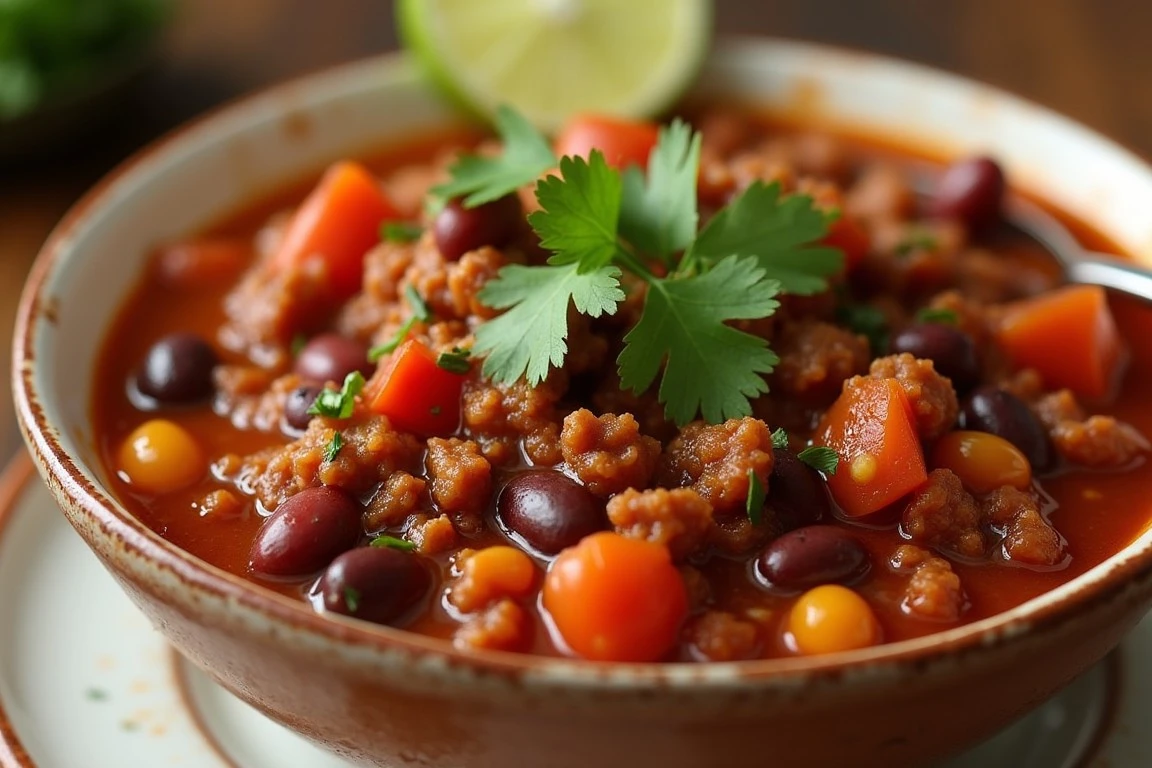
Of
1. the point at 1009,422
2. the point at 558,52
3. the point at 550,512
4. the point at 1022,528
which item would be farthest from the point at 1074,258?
the point at 550,512

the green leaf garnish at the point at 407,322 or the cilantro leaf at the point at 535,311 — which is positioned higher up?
the cilantro leaf at the point at 535,311

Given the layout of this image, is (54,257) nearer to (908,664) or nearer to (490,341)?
(490,341)

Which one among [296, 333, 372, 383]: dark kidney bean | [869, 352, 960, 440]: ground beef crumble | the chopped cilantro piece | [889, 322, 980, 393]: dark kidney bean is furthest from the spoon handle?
the chopped cilantro piece

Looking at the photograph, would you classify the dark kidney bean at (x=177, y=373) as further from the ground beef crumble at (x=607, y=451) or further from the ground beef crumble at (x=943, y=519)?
the ground beef crumble at (x=943, y=519)

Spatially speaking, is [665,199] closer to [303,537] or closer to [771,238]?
[771,238]

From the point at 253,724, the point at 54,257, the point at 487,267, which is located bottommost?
the point at 253,724

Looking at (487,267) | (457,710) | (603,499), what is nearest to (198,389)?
(487,267)

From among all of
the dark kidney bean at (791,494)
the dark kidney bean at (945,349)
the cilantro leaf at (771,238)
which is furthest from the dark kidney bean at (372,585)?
the dark kidney bean at (945,349)
